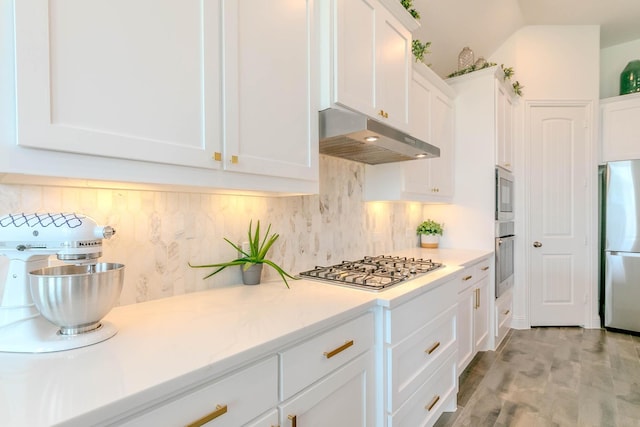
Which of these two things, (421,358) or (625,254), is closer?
(421,358)

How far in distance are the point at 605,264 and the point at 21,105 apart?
4.70 metres

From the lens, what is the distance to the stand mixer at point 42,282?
77cm

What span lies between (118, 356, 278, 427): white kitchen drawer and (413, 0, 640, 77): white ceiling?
2.89 metres

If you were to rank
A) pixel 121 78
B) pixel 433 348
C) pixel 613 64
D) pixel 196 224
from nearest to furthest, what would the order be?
pixel 121 78
pixel 196 224
pixel 433 348
pixel 613 64

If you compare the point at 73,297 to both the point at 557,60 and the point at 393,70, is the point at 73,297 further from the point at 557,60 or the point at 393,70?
the point at 557,60

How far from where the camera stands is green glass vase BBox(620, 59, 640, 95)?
335 centimetres

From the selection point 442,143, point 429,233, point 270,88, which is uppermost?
point 442,143

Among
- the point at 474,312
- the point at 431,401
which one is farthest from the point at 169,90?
the point at 474,312

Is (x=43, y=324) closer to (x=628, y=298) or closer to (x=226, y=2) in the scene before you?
(x=226, y=2)

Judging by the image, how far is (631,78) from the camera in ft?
11.1

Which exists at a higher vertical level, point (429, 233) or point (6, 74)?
point (6, 74)

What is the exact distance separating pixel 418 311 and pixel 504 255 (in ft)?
6.56

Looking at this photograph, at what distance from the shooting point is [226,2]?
1.07m

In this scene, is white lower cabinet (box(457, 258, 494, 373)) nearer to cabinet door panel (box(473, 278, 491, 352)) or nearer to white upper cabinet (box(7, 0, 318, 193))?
cabinet door panel (box(473, 278, 491, 352))
